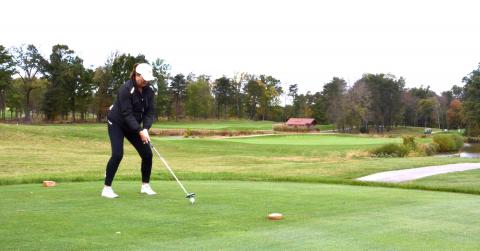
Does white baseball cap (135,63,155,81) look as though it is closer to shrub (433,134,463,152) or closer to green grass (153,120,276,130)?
shrub (433,134,463,152)

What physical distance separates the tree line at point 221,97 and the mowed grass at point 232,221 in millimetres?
71197

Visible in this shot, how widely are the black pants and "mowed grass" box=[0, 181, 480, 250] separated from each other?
0.39 metres

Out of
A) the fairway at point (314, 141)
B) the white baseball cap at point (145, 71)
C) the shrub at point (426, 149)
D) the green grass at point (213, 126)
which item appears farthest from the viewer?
the green grass at point (213, 126)

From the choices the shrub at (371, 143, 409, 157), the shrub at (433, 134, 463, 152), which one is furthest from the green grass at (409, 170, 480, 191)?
the shrub at (433, 134, 463, 152)

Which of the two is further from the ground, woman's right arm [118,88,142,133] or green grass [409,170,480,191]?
woman's right arm [118,88,142,133]

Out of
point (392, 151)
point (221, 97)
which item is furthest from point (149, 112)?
point (221, 97)

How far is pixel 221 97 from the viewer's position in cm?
11694

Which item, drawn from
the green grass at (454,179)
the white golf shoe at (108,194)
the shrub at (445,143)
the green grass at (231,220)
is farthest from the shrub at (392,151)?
the white golf shoe at (108,194)

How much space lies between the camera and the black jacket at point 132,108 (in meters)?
7.70

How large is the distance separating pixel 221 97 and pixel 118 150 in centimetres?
10930

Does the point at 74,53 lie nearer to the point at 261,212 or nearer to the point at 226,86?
the point at 226,86

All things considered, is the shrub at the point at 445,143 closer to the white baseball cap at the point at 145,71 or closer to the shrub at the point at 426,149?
the shrub at the point at 426,149

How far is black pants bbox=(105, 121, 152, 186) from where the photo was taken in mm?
7871

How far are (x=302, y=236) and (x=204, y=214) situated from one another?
1.51m
